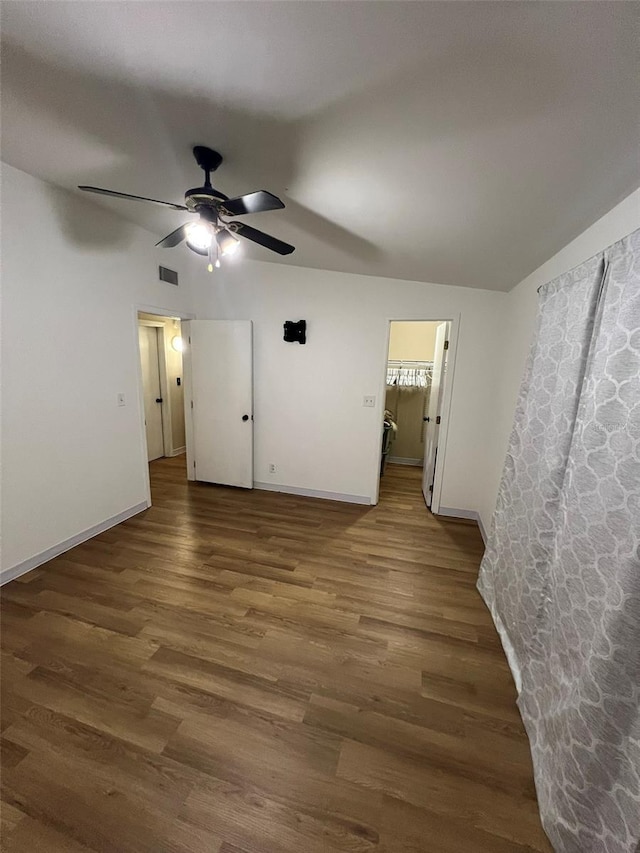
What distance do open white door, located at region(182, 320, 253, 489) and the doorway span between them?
1073mm

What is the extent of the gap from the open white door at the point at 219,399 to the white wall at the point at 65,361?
0.76 m

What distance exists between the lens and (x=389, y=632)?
1.92 m

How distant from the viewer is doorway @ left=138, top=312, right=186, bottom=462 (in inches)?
185

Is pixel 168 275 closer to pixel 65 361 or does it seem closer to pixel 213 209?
pixel 65 361

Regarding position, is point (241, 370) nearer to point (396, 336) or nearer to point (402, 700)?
point (396, 336)

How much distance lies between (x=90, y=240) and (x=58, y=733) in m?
3.09

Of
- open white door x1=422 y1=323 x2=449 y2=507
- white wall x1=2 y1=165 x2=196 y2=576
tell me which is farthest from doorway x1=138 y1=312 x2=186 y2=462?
open white door x1=422 y1=323 x2=449 y2=507

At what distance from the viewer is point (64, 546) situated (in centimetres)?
257

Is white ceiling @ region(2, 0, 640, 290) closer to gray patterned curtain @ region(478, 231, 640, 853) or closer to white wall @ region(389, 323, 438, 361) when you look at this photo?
gray patterned curtain @ region(478, 231, 640, 853)

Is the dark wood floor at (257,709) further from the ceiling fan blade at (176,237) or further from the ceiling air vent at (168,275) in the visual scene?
the ceiling air vent at (168,275)

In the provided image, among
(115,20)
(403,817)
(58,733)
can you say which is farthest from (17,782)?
(115,20)

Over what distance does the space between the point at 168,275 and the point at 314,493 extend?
287 cm

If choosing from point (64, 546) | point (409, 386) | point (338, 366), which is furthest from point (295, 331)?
point (64, 546)

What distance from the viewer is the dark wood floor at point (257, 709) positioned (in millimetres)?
1108
